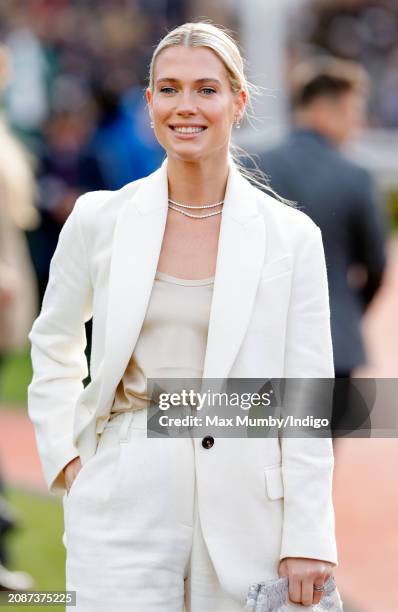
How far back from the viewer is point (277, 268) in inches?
113

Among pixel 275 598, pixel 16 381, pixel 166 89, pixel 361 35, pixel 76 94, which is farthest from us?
pixel 361 35

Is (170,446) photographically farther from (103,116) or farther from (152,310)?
(103,116)

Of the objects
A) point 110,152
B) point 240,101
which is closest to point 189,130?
point 240,101

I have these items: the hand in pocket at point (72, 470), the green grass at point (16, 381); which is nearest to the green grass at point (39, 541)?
the green grass at point (16, 381)

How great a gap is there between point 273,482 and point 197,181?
0.73 meters

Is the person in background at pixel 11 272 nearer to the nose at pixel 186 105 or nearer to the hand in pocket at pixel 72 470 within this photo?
the hand in pocket at pixel 72 470

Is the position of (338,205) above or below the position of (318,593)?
above

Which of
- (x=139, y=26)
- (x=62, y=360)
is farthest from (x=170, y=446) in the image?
(x=139, y=26)

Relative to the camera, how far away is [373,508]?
6.57 metres

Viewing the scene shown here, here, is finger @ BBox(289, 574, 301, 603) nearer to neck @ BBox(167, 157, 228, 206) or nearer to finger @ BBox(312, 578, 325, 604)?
finger @ BBox(312, 578, 325, 604)

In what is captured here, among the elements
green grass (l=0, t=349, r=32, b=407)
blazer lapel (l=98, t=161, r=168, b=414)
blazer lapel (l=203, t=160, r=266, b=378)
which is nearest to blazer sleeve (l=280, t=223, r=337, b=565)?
blazer lapel (l=203, t=160, r=266, b=378)

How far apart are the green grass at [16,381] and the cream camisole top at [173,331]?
18.7ft

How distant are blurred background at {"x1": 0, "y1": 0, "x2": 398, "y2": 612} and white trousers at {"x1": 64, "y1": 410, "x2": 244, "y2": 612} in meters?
1.04

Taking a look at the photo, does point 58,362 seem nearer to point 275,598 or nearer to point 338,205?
point 275,598
